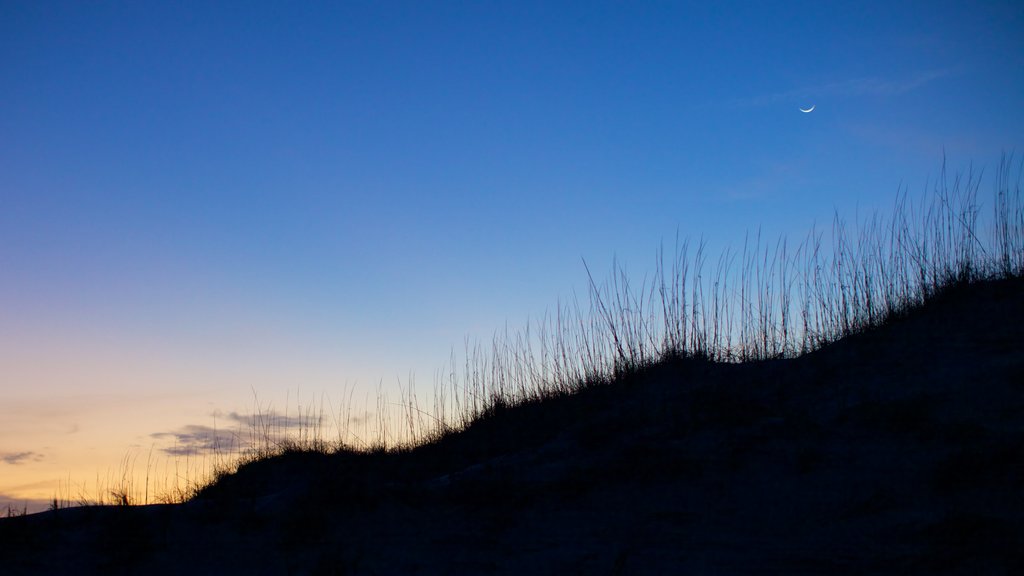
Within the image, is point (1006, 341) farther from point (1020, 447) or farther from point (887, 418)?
point (1020, 447)

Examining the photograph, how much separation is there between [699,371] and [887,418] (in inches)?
78.6

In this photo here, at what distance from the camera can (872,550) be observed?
2.36 metres

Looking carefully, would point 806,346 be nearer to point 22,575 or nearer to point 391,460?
point 391,460

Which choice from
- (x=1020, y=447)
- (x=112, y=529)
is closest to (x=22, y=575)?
(x=112, y=529)

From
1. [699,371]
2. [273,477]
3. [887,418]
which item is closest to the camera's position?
[887,418]

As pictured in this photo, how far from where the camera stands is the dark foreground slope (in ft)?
8.11

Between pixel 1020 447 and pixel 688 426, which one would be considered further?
pixel 688 426

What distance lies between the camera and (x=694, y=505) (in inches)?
118

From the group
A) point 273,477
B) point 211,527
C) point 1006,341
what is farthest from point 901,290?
point 273,477

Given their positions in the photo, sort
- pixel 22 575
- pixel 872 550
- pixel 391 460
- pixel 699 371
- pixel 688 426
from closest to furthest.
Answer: pixel 872 550 → pixel 22 575 → pixel 688 426 → pixel 699 371 → pixel 391 460

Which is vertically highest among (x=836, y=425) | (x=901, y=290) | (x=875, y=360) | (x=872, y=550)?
(x=901, y=290)

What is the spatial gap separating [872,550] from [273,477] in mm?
6784

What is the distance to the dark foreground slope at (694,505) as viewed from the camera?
8.11ft

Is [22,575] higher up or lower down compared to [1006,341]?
lower down
